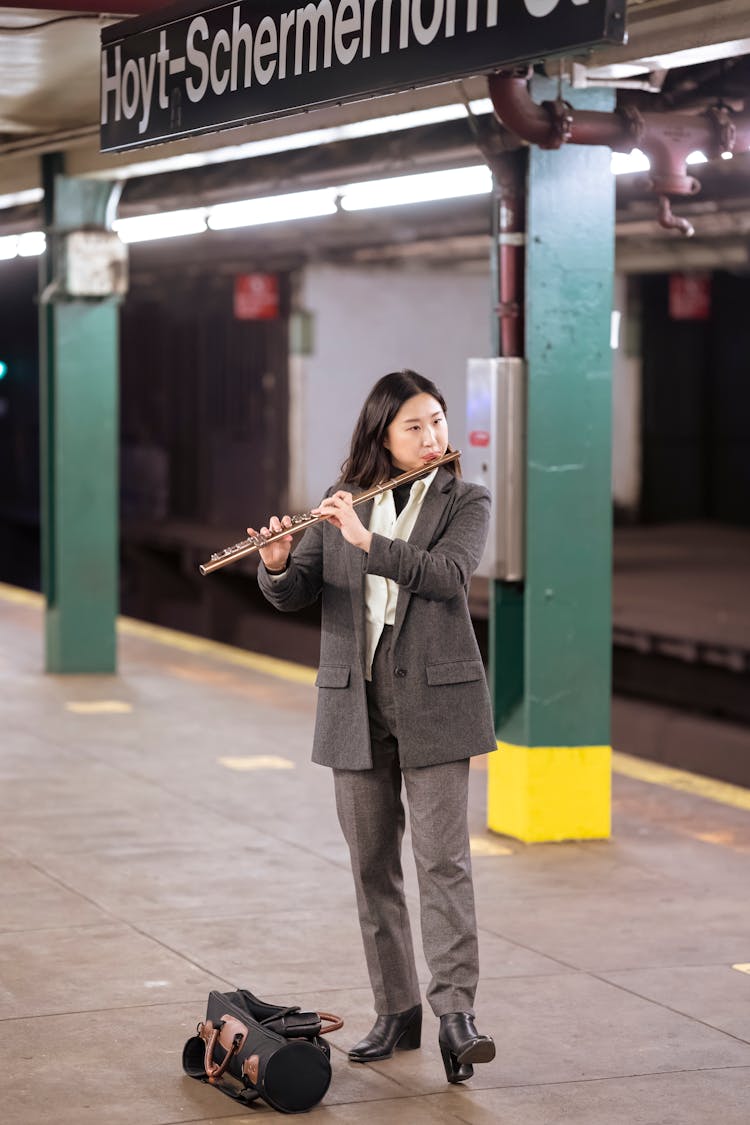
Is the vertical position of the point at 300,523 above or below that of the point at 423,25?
below

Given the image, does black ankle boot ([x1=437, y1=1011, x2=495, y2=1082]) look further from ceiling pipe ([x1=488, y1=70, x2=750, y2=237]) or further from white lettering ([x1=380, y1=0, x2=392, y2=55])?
ceiling pipe ([x1=488, y1=70, x2=750, y2=237])

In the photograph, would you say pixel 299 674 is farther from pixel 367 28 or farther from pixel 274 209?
pixel 367 28

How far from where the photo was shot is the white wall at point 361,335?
77.5 ft

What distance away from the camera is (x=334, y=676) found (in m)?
4.75

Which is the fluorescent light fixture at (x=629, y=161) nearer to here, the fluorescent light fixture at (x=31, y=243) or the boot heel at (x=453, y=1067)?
the boot heel at (x=453, y=1067)

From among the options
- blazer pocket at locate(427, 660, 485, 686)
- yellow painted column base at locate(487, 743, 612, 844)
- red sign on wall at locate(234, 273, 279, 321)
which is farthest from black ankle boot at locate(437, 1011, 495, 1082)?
red sign on wall at locate(234, 273, 279, 321)

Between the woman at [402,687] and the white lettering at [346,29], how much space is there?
0.83 m

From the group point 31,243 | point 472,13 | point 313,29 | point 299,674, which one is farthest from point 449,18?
point 31,243

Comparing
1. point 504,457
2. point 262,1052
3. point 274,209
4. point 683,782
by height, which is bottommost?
point 683,782

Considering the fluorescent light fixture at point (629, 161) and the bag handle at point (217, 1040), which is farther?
the fluorescent light fixture at point (629, 161)

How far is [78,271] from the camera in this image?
455 inches

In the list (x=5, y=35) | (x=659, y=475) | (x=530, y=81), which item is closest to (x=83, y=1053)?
(x=530, y=81)

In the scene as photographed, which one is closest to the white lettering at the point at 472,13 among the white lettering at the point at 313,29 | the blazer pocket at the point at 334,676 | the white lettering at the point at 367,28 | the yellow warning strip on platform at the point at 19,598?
the white lettering at the point at 367,28

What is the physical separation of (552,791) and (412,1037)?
2.61 metres
